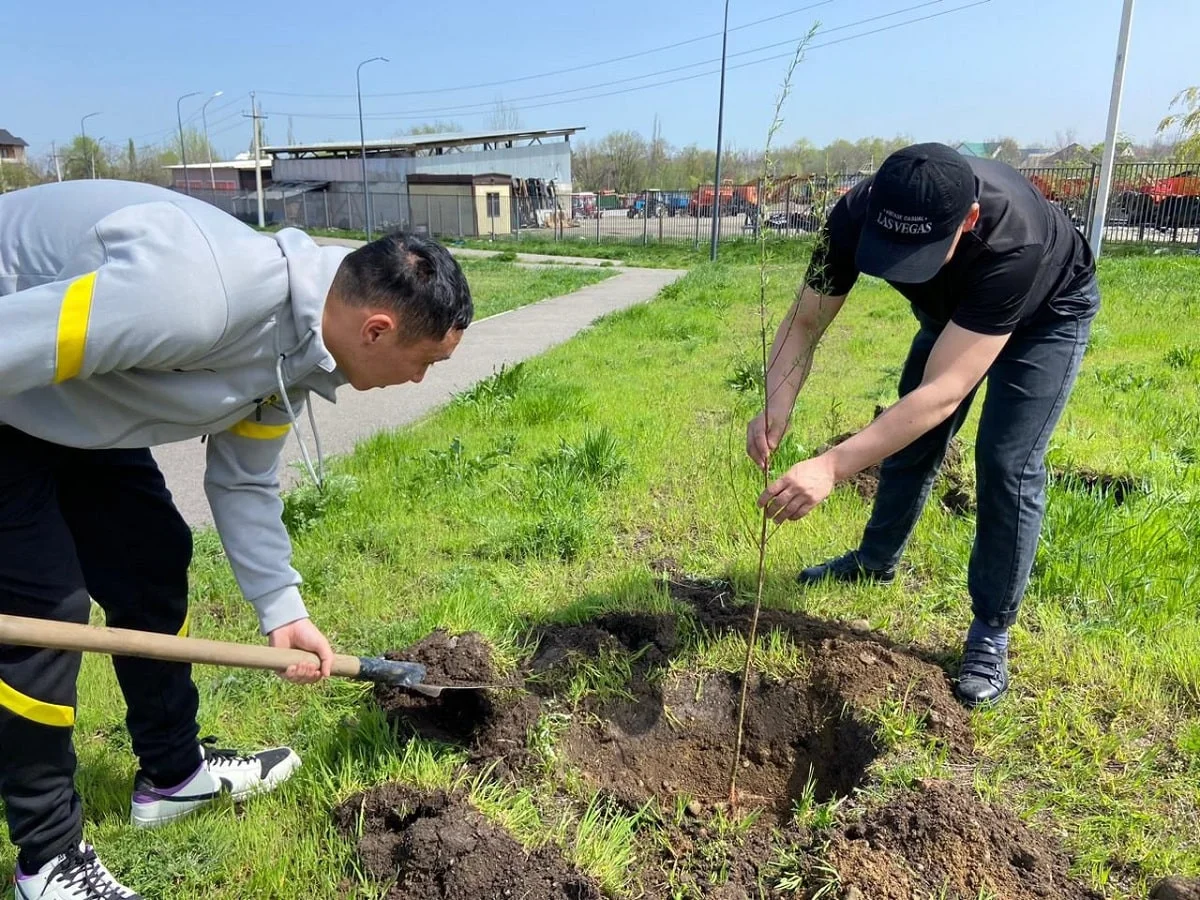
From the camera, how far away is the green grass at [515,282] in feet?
47.9

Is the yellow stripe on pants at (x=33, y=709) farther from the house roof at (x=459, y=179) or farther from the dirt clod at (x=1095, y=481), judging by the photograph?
the house roof at (x=459, y=179)

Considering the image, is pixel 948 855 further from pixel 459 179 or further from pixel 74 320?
pixel 459 179

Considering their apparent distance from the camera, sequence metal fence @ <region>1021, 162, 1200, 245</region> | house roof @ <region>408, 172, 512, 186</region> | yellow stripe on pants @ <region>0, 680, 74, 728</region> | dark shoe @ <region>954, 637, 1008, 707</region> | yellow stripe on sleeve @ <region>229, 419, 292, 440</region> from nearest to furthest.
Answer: yellow stripe on pants @ <region>0, 680, 74, 728</region>, yellow stripe on sleeve @ <region>229, 419, 292, 440</region>, dark shoe @ <region>954, 637, 1008, 707</region>, metal fence @ <region>1021, 162, 1200, 245</region>, house roof @ <region>408, 172, 512, 186</region>

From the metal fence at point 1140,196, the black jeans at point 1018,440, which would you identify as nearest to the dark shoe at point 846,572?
the black jeans at point 1018,440

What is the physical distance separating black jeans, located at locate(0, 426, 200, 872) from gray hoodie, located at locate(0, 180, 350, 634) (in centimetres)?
23

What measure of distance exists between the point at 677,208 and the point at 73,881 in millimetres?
34427

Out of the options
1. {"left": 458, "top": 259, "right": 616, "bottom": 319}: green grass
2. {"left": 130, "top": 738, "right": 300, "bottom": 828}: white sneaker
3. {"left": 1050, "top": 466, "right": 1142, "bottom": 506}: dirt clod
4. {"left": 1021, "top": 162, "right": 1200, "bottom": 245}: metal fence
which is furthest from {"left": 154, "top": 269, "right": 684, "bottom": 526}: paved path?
{"left": 1021, "top": 162, "right": 1200, "bottom": 245}: metal fence

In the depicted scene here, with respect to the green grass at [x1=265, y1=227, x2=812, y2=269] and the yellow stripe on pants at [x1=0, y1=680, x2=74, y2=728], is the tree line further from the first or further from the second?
the yellow stripe on pants at [x1=0, y1=680, x2=74, y2=728]

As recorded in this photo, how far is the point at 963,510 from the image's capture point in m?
4.19

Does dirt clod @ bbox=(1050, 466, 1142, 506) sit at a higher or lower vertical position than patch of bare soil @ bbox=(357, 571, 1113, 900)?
higher

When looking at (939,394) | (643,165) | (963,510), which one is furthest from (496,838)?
(643,165)

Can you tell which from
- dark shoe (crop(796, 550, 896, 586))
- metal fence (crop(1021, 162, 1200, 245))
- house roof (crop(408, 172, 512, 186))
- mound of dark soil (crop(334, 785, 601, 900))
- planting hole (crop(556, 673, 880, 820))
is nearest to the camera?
mound of dark soil (crop(334, 785, 601, 900))

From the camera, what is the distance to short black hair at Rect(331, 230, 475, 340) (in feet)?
6.25

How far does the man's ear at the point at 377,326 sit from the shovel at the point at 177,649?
77cm
